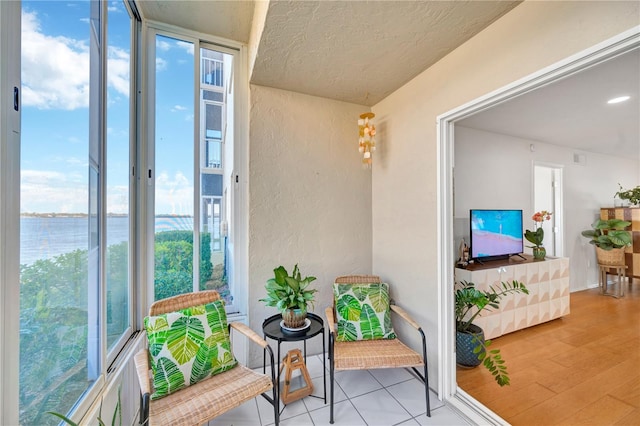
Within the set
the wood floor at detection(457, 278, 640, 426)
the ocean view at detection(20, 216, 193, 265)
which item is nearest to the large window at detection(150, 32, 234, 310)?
the ocean view at detection(20, 216, 193, 265)

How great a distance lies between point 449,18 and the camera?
146 centimetres

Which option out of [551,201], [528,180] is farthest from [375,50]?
[551,201]

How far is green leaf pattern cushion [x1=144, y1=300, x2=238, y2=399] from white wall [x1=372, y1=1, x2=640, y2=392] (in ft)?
5.06

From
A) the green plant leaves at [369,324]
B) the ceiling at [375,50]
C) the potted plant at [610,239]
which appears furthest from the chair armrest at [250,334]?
the potted plant at [610,239]

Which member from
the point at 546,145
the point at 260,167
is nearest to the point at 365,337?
the point at 260,167

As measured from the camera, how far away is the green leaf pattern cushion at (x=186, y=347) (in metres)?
1.45

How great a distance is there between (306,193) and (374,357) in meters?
1.49

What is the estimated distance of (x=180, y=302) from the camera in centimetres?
176

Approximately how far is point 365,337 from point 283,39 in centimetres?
231

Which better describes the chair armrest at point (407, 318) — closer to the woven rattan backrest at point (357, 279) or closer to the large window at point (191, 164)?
the woven rattan backrest at point (357, 279)

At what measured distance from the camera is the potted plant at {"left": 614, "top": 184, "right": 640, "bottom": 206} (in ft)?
12.7

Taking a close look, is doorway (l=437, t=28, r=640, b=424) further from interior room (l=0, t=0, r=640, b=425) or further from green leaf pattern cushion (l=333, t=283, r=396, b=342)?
green leaf pattern cushion (l=333, t=283, r=396, b=342)

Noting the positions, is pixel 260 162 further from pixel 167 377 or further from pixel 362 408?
pixel 362 408

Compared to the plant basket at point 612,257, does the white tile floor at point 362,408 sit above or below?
below
